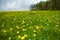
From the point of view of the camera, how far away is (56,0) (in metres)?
31.1

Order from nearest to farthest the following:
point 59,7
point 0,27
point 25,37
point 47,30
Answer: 1. point 25,37
2. point 47,30
3. point 0,27
4. point 59,7

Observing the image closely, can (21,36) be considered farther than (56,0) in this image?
No

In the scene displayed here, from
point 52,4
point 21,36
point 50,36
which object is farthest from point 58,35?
point 52,4

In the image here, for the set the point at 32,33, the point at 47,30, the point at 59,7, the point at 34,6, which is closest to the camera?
the point at 32,33

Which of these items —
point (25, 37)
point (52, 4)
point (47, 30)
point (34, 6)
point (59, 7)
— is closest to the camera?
point (25, 37)

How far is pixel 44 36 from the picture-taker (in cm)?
707

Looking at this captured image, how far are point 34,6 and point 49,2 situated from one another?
12.4 ft

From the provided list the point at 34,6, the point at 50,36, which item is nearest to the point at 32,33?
the point at 50,36

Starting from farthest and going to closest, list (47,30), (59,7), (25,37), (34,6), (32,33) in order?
(34,6)
(59,7)
(47,30)
(32,33)
(25,37)

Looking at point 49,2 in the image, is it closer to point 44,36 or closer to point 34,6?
point 34,6

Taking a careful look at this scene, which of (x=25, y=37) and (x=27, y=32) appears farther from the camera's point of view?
(x=27, y=32)

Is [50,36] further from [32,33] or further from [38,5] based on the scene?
[38,5]

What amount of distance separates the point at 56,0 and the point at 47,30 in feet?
78.2

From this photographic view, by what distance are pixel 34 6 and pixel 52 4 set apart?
447cm
